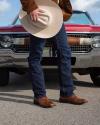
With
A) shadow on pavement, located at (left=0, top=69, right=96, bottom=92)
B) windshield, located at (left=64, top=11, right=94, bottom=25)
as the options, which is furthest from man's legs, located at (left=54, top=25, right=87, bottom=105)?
A: windshield, located at (left=64, top=11, right=94, bottom=25)

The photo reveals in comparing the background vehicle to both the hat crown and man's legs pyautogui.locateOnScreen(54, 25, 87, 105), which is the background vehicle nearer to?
man's legs pyautogui.locateOnScreen(54, 25, 87, 105)

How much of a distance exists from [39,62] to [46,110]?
0.64 meters

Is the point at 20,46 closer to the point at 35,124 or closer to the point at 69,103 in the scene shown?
the point at 69,103

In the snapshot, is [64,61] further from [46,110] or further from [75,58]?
[75,58]

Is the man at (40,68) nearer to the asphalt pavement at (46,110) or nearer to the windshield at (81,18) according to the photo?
the asphalt pavement at (46,110)

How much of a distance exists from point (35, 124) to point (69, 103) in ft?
4.28

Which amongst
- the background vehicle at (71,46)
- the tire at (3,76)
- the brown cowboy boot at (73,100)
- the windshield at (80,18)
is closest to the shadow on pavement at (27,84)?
the tire at (3,76)

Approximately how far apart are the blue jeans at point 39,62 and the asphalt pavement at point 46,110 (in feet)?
0.75

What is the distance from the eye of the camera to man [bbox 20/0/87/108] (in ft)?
20.2

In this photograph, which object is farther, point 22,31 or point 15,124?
point 22,31

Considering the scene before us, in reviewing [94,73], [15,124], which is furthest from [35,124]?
[94,73]

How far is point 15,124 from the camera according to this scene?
5.18 metres

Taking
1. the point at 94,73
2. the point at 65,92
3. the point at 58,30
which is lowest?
the point at 94,73

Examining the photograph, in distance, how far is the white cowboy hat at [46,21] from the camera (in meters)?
6.12
